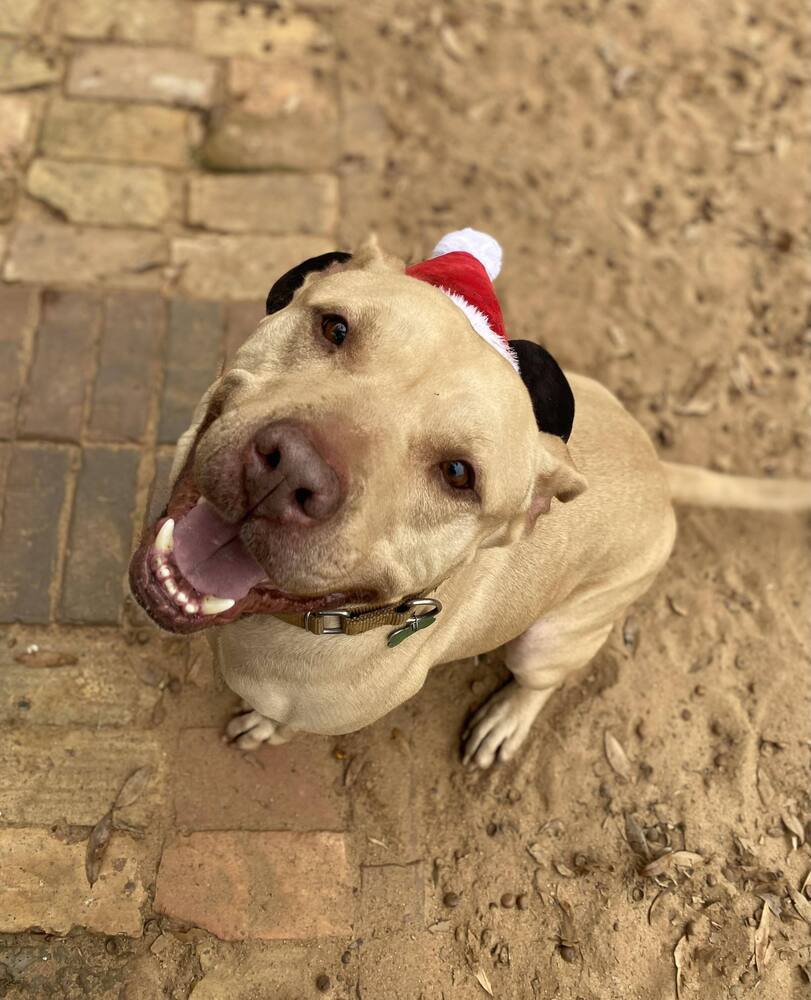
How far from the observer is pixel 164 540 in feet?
7.96

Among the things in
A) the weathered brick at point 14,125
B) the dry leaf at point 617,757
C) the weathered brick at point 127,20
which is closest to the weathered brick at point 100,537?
the weathered brick at point 14,125

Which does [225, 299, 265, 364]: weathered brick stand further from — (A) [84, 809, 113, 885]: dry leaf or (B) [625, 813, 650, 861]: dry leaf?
(B) [625, 813, 650, 861]: dry leaf

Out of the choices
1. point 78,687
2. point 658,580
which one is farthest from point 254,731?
point 658,580

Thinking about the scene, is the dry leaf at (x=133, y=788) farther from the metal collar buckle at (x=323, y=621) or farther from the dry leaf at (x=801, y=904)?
the dry leaf at (x=801, y=904)

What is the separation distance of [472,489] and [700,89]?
475 centimetres

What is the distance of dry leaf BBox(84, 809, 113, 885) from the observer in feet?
10.8

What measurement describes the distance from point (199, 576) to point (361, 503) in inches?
22.5

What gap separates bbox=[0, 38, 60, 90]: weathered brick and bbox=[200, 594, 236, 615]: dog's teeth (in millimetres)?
3941

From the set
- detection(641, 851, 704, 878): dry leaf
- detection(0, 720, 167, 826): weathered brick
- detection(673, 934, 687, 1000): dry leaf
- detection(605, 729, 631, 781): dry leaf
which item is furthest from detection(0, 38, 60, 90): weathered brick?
detection(673, 934, 687, 1000): dry leaf

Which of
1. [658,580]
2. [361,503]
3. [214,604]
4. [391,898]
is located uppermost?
[361,503]

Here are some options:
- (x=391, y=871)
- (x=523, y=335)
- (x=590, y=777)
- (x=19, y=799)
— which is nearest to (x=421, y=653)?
(x=391, y=871)

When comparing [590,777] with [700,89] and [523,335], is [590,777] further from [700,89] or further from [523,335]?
[700,89]

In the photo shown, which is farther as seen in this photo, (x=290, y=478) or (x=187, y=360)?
(x=187, y=360)

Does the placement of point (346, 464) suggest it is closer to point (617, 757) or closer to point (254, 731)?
point (254, 731)
